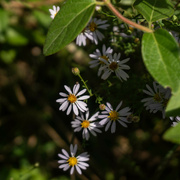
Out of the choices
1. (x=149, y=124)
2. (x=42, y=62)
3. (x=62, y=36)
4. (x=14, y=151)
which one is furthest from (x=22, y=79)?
(x=62, y=36)

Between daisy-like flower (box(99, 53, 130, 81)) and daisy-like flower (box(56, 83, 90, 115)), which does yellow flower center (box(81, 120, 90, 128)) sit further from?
daisy-like flower (box(99, 53, 130, 81))

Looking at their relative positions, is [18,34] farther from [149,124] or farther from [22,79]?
[149,124]

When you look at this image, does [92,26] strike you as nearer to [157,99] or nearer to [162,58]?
[157,99]

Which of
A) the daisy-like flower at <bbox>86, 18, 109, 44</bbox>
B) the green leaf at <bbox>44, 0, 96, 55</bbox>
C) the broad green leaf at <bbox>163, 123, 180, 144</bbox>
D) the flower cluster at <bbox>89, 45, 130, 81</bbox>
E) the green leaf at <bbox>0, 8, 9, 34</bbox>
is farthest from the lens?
the green leaf at <bbox>0, 8, 9, 34</bbox>

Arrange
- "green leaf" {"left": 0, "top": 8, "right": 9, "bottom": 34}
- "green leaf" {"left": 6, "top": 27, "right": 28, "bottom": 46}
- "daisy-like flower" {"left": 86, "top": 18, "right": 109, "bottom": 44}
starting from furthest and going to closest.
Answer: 1. "green leaf" {"left": 6, "top": 27, "right": 28, "bottom": 46}
2. "green leaf" {"left": 0, "top": 8, "right": 9, "bottom": 34}
3. "daisy-like flower" {"left": 86, "top": 18, "right": 109, "bottom": 44}

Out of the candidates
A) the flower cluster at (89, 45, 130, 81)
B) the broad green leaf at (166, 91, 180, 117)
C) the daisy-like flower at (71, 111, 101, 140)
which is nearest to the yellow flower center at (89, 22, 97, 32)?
the flower cluster at (89, 45, 130, 81)

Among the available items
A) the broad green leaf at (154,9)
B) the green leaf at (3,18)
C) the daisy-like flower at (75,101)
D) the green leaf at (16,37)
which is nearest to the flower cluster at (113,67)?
the daisy-like flower at (75,101)

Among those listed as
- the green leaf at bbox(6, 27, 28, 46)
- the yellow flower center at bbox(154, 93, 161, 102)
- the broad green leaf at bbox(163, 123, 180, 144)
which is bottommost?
the broad green leaf at bbox(163, 123, 180, 144)
